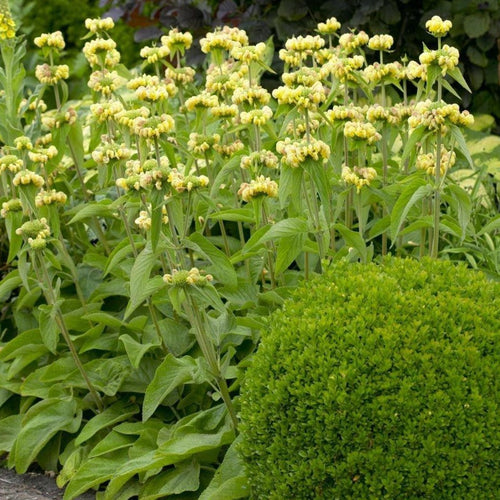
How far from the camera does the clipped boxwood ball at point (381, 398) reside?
260 cm

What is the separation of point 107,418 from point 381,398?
150 centimetres

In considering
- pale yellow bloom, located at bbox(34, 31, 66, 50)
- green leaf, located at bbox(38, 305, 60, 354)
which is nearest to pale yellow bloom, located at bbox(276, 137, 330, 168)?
green leaf, located at bbox(38, 305, 60, 354)

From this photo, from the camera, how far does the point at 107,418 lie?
3.72 m

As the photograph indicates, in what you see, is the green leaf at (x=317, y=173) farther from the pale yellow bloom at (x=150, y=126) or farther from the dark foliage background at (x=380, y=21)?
the dark foliage background at (x=380, y=21)

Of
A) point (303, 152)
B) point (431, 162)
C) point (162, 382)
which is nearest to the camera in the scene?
point (303, 152)

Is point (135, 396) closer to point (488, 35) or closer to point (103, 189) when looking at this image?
point (103, 189)

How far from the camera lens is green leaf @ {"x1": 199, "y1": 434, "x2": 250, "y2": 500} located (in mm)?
3021

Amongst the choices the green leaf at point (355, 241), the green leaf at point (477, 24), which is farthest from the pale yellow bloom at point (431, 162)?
the green leaf at point (477, 24)

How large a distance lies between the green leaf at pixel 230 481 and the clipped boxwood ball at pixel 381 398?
18cm

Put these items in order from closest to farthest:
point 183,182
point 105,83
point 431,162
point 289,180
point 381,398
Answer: point 381,398 → point 183,182 → point 289,180 → point 431,162 → point 105,83

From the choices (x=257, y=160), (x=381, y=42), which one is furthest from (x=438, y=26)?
(x=257, y=160)

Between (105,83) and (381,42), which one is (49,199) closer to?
(105,83)

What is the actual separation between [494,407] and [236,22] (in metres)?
4.49

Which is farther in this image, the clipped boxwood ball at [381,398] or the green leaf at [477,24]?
the green leaf at [477,24]
